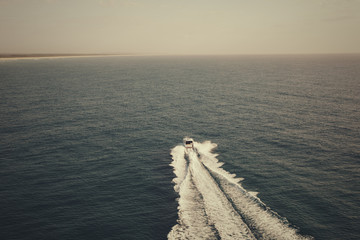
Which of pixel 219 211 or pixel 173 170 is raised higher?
pixel 173 170

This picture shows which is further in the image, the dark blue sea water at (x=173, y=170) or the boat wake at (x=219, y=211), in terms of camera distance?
the dark blue sea water at (x=173, y=170)

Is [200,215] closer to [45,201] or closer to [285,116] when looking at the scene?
[45,201]

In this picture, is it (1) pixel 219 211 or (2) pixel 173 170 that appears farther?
(2) pixel 173 170

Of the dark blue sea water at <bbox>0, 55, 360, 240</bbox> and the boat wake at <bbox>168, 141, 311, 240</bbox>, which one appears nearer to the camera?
the boat wake at <bbox>168, 141, 311, 240</bbox>

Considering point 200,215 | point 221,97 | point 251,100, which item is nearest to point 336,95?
point 251,100
